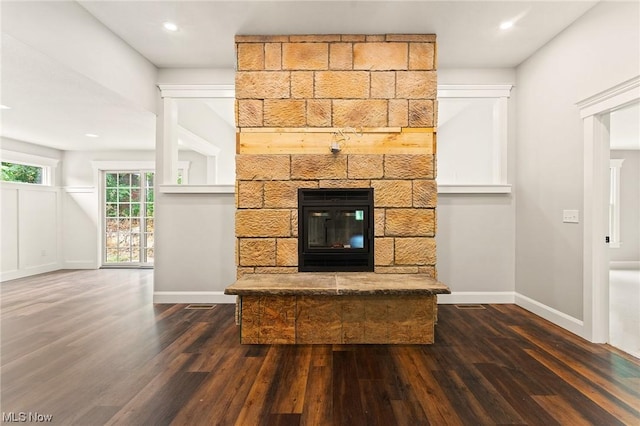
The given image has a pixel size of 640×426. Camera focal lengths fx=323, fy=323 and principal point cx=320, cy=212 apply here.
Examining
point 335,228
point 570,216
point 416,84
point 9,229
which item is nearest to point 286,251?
point 335,228

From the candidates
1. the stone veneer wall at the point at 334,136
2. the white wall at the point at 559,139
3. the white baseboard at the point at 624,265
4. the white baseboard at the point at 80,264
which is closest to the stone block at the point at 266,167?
the stone veneer wall at the point at 334,136

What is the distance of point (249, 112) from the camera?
3.08 m

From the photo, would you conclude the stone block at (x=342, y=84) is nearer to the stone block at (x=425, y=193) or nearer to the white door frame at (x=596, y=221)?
the stone block at (x=425, y=193)

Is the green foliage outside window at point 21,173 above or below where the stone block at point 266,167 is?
above

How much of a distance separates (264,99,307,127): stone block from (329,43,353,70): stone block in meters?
0.46

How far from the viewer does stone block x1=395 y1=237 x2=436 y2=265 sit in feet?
10.0

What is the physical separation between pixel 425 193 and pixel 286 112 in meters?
1.53

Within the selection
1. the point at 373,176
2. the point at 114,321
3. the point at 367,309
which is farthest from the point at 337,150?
the point at 114,321

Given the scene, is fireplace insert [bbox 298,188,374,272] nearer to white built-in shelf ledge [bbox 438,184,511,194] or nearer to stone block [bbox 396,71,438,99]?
stone block [bbox 396,71,438,99]

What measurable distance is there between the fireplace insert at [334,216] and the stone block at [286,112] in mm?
665

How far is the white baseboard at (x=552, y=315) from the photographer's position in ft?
9.29

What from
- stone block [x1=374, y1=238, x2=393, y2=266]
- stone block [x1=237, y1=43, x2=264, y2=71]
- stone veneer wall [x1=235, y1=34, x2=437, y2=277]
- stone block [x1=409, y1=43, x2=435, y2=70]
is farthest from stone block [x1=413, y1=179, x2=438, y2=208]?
stone block [x1=237, y1=43, x2=264, y2=71]

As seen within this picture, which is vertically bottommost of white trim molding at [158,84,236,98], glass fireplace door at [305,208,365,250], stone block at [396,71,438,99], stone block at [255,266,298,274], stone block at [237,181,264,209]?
stone block at [255,266,298,274]

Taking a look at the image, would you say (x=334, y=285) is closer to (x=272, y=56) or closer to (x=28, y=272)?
(x=272, y=56)
